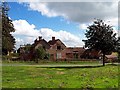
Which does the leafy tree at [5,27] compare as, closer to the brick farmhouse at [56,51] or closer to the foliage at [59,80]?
the foliage at [59,80]

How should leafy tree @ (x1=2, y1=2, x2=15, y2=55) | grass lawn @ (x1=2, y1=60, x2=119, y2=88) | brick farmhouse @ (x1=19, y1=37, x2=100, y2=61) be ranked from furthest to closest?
brick farmhouse @ (x1=19, y1=37, x2=100, y2=61) → leafy tree @ (x1=2, y1=2, x2=15, y2=55) → grass lawn @ (x1=2, y1=60, x2=119, y2=88)

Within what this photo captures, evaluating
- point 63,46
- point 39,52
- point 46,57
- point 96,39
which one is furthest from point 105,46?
point 63,46

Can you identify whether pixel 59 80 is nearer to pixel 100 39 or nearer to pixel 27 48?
pixel 100 39

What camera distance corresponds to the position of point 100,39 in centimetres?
4850

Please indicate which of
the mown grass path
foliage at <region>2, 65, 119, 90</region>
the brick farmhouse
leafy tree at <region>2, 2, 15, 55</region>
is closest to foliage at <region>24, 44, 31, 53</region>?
the brick farmhouse

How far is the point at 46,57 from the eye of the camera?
83312mm

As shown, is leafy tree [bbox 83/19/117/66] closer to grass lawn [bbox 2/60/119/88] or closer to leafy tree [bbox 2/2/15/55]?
leafy tree [bbox 2/2/15/55]

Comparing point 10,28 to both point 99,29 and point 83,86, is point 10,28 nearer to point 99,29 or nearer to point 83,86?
point 99,29

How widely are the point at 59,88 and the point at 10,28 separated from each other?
1409 inches

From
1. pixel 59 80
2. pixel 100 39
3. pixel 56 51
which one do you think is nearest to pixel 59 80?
pixel 59 80

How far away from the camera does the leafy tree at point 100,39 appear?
4847 centimetres

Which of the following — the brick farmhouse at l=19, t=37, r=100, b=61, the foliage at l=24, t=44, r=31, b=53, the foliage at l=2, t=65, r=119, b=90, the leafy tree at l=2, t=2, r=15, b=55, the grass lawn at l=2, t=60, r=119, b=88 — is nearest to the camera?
the foliage at l=2, t=65, r=119, b=90

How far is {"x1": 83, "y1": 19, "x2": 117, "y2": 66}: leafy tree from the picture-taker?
48.5 meters

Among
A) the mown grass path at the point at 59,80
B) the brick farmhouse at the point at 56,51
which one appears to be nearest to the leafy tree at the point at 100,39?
the mown grass path at the point at 59,80
